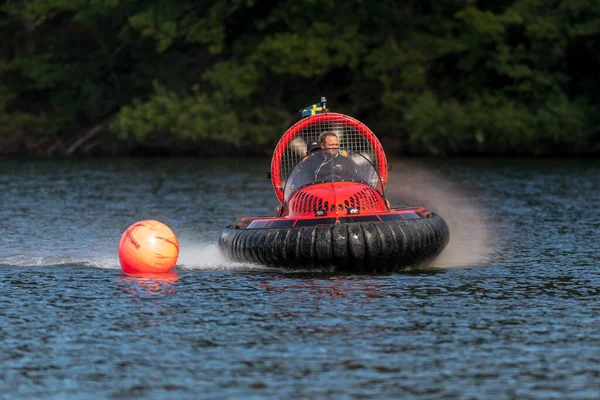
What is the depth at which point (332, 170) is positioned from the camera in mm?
16703

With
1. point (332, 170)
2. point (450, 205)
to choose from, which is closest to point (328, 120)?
point (332, 170)

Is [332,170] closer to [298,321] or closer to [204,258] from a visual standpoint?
[204,258]

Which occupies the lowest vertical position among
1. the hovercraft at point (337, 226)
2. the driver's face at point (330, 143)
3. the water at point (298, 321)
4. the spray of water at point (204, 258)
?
the water at point (298, 321)

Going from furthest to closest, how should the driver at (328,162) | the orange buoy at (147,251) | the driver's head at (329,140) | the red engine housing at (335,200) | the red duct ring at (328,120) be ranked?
the red duct ring at (328,120) < the driver's head at (329,140) < the driver at (328,162) < the red engine housing at (335,200) < the orange buoy at (147,251)

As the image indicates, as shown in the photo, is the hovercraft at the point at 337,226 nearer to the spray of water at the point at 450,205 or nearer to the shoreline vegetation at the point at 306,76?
the spray of water at the point at 450,205

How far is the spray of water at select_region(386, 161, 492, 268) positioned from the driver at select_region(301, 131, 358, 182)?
172 cm

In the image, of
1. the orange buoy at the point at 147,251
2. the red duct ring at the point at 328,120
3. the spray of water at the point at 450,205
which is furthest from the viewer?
the spray of water at the point at 450,205

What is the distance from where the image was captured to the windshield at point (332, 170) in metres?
16.7

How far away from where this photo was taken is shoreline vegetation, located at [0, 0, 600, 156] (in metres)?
49.4

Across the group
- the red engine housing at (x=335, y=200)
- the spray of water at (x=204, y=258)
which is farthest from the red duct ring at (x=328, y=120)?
the spray of water at (x=204, y=258)

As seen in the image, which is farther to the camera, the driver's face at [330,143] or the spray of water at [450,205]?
the spray of water at [450,205]

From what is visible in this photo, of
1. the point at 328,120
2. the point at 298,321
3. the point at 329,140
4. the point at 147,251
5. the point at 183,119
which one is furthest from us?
the point at 183,119

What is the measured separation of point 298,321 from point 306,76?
4153 cm

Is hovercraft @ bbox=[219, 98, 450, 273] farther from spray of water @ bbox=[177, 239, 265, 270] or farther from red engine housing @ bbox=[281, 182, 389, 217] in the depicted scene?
spray of water @ bbox=[177, 239, 265, 270]
